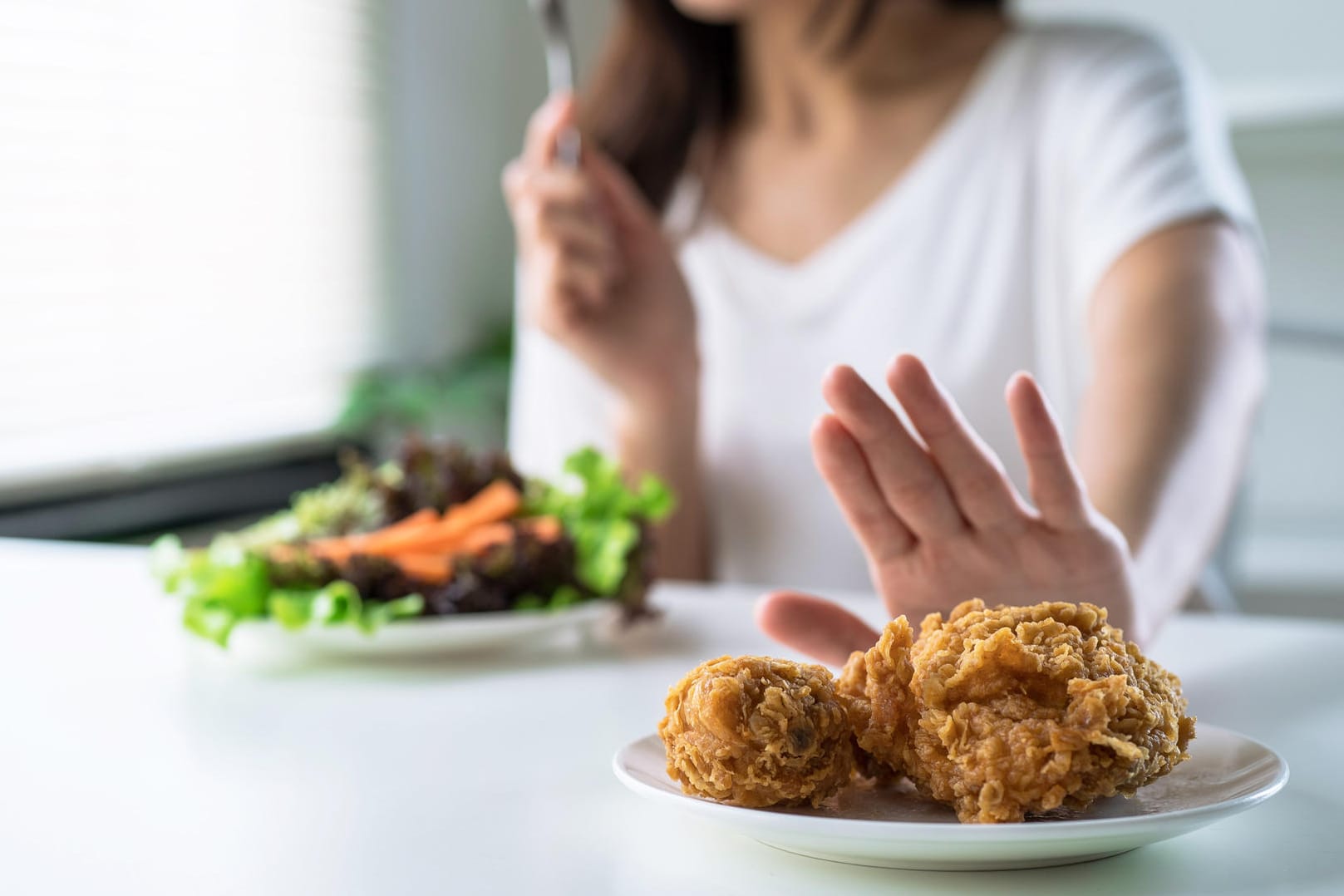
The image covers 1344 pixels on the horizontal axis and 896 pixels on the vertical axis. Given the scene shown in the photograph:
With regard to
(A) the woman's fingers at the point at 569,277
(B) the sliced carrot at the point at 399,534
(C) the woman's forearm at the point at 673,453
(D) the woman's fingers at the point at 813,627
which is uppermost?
(A) the woman's fingers at the point at 569,277

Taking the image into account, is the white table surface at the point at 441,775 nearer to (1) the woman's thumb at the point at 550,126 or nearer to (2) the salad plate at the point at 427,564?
(2) the salad plate at the point at 427,564

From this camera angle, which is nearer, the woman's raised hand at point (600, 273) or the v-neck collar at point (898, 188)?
the woman's raised hand at point (600, 273)

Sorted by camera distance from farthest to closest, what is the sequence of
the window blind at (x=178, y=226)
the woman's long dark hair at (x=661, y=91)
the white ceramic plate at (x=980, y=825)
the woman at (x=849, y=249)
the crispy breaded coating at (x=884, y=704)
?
the window blind at (x=178, y=226) → the woman's long dark hair at (x=661, y=91) → the woman at (x=849, y=249) → the crispy breaded coating at (x=884, y=704) → the white ceramic plate at (x=980, y=825)

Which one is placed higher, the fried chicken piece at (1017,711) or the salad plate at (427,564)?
the fried chicken piece at (1017,711)

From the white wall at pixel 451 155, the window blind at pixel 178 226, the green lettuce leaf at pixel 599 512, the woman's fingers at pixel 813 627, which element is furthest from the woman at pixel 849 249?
the white wall at pixel 451 155

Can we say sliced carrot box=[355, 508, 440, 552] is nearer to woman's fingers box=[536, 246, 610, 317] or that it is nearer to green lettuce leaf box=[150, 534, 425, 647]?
green lettuce leaf box=[150, 534, 425, 647]

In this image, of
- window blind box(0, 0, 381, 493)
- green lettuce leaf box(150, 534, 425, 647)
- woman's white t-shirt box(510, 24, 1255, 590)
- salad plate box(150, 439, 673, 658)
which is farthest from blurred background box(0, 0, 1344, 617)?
green lettuce leaf box(150, 534, 425, 647)
